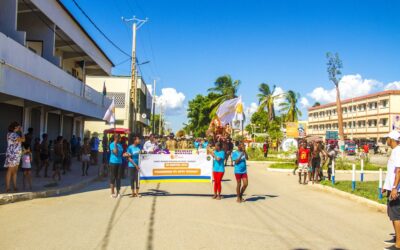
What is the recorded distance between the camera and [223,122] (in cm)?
2730

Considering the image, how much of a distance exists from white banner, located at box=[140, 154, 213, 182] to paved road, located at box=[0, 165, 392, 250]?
542mm

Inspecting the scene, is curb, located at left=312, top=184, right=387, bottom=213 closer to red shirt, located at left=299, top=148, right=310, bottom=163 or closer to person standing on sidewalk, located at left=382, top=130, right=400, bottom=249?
red shirt, located at left=299, top=148, right=310, bottom=163

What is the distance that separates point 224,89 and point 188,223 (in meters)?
66.6

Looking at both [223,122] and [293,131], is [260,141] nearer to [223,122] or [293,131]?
[293,131]

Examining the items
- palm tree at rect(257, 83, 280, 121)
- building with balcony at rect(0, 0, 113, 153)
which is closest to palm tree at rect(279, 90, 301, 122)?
palm tree at rect(257, 83, 280, 121)

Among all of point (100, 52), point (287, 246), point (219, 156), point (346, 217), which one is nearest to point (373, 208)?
point (346, 217)

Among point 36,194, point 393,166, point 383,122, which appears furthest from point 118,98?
point 393,166

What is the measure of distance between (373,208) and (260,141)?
45172 millimetres

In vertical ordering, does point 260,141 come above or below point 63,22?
below

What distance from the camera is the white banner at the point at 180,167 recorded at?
13453 millimetres

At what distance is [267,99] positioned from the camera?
69.1 meters

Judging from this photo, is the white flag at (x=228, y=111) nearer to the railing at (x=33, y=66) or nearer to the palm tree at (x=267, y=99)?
the railing at (x=33, y=66)

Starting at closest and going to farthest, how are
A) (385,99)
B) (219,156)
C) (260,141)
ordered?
(219,156) → (260,141) → (385,99)

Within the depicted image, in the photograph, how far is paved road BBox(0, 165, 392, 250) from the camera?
23.1 ft
